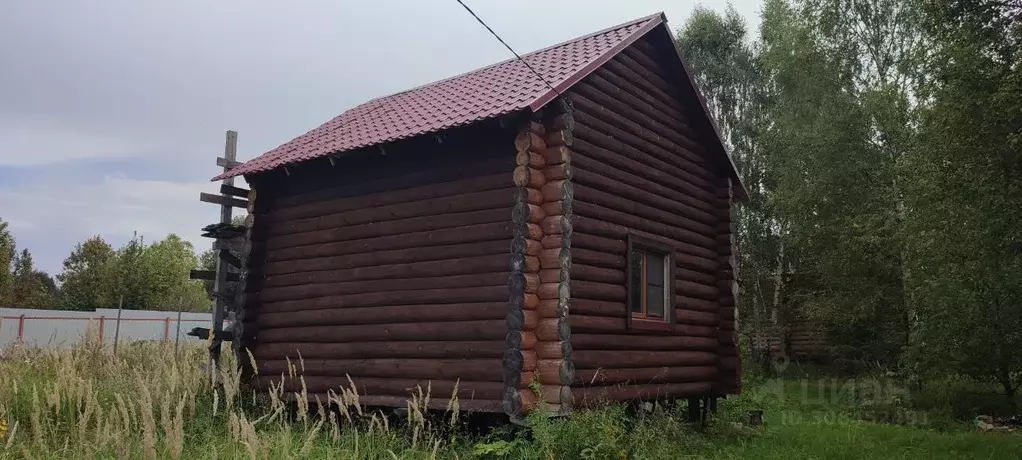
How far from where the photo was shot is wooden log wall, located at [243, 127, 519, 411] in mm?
9281

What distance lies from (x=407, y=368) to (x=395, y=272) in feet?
4.22

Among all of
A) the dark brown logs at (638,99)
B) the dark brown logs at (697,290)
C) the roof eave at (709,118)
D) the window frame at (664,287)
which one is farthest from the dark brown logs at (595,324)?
the roof eave at (709,118)

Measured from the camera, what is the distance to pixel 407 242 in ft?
33.7

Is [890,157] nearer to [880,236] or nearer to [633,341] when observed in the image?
[880,236]

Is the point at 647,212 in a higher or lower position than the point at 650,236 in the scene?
higher

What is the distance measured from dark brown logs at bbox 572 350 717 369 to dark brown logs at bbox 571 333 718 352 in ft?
0.24

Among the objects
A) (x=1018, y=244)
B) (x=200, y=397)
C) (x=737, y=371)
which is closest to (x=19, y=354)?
(x=200, y=397)

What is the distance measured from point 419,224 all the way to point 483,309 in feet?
5.32

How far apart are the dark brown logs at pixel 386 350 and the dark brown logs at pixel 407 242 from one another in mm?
1150

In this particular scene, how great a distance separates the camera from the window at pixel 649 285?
10547 mm

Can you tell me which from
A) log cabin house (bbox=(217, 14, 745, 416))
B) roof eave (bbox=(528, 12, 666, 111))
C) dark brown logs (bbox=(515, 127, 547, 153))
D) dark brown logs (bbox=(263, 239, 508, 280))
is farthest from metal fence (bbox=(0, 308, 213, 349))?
roof eave (bbox=(528, 12, 666, 111))

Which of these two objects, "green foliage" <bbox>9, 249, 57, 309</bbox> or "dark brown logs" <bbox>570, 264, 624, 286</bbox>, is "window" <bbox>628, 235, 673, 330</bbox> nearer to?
"dark brown logs" <bbox>570, 264, 624, 286</bbox>

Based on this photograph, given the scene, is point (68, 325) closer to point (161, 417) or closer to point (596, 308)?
point (161, 417)

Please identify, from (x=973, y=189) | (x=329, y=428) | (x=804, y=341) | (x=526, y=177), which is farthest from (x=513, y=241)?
(x=804, y=341)
